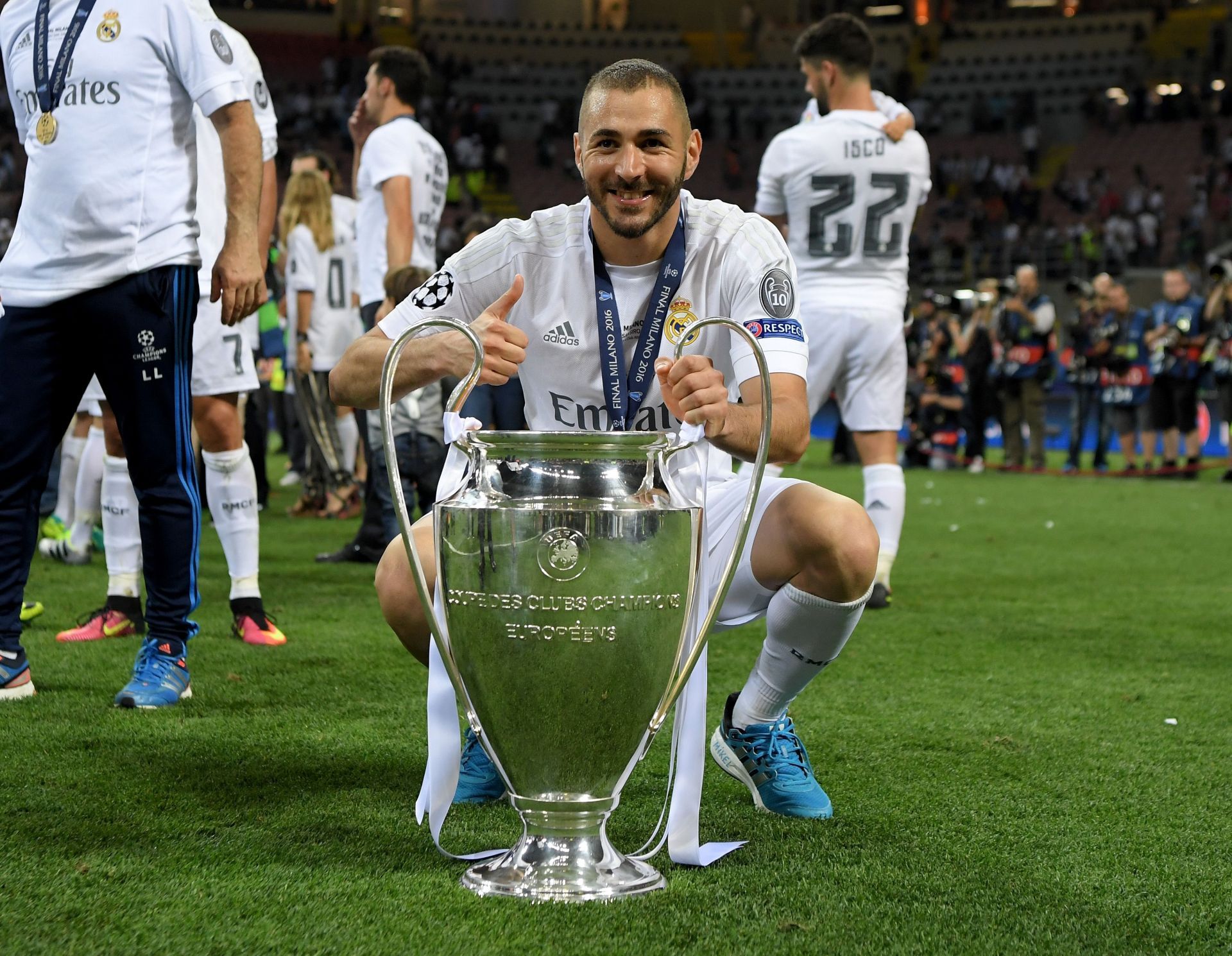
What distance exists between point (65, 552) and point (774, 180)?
10.5 feet

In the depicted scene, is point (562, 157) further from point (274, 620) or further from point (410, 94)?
point (274, 620)

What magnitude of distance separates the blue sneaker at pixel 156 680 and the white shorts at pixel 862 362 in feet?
8.48

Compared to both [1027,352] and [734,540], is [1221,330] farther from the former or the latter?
[734,540]

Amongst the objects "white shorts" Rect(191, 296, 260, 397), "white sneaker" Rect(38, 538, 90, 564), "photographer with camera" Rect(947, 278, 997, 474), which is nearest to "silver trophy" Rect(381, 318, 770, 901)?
"white shorts" Rect(191, 296, 260, 397)

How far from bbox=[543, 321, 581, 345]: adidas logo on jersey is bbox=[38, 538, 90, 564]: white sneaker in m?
3.78

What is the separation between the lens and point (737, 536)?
76.7 inches

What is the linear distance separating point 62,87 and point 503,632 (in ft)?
6.03

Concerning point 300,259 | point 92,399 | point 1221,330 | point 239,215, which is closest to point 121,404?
point 239,215

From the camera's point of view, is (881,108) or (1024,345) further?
(1024,345)

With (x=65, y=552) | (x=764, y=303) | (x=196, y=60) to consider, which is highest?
(x=196, y=60)

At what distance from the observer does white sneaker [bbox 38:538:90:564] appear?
5512 mm

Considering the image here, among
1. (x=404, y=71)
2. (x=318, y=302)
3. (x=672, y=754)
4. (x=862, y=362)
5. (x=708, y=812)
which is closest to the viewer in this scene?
(x=672, y=754)

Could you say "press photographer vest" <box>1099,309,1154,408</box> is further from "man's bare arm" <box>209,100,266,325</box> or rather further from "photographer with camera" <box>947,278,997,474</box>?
"man's bare arm" <box>209,100,266,325</box>

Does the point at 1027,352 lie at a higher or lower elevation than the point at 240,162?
lower
